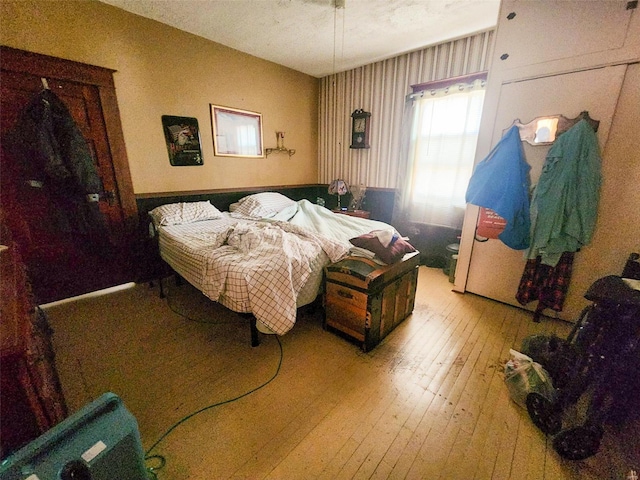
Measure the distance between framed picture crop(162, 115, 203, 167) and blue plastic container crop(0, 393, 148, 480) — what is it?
2713 mm

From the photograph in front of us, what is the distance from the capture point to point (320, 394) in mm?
1518

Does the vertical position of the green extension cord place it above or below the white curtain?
below

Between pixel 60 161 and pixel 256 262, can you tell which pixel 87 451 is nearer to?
pixel 256 262

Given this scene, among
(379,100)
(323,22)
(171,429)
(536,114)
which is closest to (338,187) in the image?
(379,100)

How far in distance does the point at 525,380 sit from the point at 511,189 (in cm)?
143

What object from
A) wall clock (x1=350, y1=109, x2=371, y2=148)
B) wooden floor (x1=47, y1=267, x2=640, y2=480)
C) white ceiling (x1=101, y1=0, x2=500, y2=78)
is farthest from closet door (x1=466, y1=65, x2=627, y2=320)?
wall clock (x1=350, y1=109, x2=371, y2=148)

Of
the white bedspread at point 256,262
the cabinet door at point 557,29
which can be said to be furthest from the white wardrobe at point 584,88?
the white bedspread at point 256,262

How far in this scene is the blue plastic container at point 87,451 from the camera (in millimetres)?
662

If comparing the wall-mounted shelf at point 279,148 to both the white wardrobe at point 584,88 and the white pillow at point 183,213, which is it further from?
the white wardrobe at point 584,88

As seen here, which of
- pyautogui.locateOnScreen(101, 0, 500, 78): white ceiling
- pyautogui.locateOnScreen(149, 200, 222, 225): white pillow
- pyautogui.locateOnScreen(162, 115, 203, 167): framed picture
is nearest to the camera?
pyautogui.locateOnScreen(101, 0, 500, 78): white ceiling

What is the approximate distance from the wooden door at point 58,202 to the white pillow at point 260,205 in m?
1.17

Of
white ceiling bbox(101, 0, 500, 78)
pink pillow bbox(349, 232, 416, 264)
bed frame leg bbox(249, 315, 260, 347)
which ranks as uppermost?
white ceiling bbox(101, 0, 500, 78)

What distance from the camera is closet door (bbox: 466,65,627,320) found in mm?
1812

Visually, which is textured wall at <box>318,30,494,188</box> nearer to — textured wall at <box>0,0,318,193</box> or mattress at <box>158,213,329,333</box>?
textured wall at <box>0,0,318,193</box>
